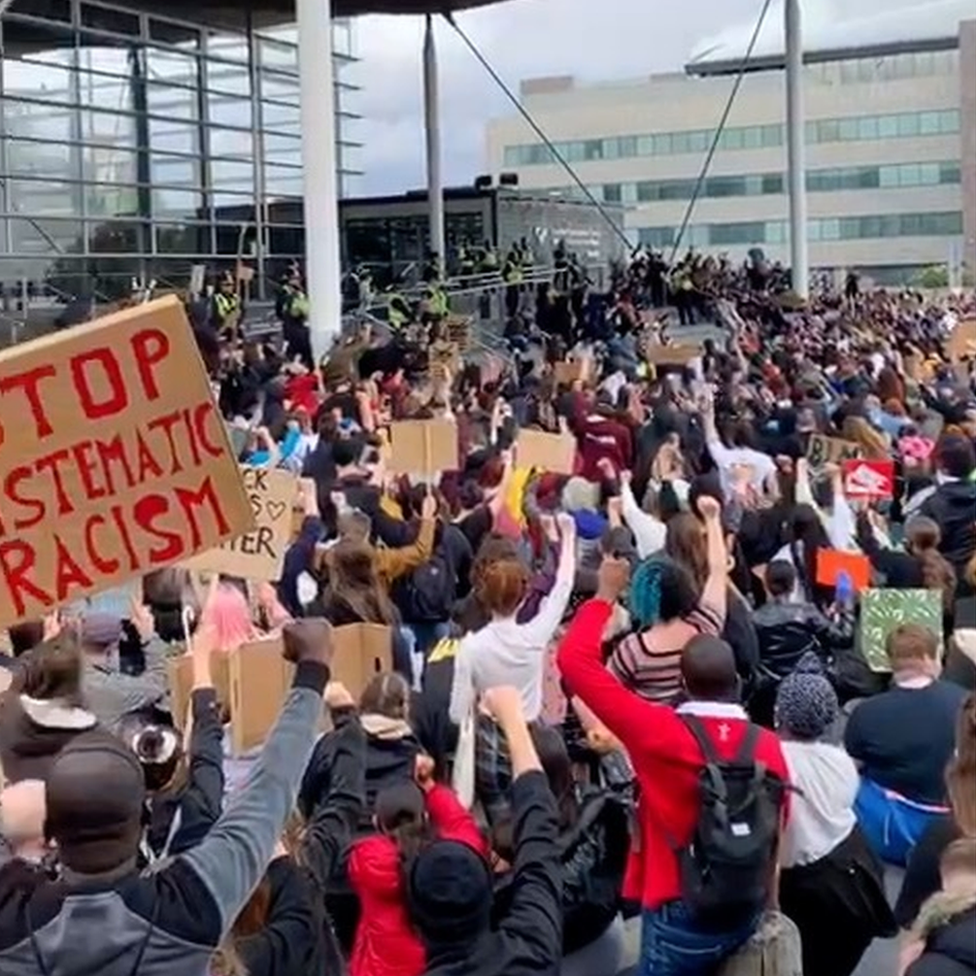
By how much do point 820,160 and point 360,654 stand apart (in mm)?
96592

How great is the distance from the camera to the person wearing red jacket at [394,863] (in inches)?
164

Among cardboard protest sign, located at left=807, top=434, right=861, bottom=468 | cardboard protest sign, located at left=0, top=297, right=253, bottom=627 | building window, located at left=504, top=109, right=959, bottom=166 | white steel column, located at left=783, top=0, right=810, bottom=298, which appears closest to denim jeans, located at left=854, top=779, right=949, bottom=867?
cardboard protest sign, located at left=0, top=297, right=253, bottom=627

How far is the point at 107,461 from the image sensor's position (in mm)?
3816

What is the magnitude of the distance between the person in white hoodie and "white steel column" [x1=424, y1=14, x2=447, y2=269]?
3127 centimetres

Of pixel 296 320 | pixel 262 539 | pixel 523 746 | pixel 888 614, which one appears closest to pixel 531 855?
pixel 523 746

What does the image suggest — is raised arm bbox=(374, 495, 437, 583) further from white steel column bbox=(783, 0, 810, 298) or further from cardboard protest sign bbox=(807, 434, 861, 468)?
white steel column bbox=(783, 0, 810, 298)

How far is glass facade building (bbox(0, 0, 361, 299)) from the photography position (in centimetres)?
2625

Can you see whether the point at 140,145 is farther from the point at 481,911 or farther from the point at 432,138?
the point at 481,911

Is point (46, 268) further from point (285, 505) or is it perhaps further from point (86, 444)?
point (86, 444)

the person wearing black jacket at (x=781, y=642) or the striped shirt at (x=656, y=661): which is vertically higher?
the striped shirt at (x=656, y=661)

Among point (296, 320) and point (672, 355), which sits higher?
point (296, 320)

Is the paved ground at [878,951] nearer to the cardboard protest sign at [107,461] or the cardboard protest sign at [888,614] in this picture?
the cardboard protest sign at [888,614]

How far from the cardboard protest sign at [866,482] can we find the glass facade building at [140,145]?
1762cm

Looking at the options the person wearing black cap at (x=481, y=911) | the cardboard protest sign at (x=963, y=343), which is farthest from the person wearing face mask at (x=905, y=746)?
the cardboard protest sign at (x=963, y=343)
